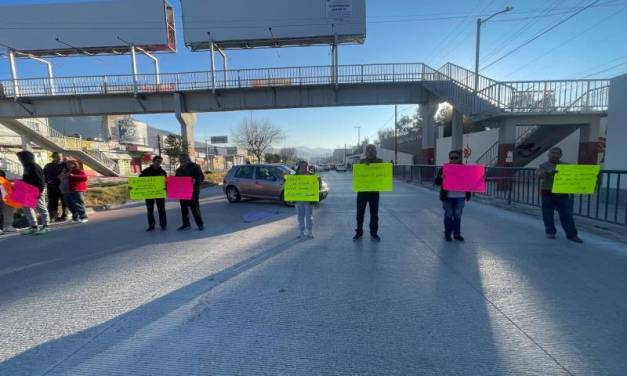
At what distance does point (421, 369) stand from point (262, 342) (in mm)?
1319

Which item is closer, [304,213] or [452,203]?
[452,203]

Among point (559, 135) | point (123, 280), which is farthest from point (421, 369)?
point (559, 135)

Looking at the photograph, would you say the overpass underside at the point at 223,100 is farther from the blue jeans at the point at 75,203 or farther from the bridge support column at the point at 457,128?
the blue jeans at the point at 75,203

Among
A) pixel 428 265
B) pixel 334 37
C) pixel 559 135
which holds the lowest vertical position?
pixel 428 265

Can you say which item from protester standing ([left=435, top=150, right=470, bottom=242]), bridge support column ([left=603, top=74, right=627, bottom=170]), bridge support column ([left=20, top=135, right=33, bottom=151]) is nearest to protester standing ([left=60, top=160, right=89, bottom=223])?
protester standing ([left=435, top=150, right=470, bottom=242])

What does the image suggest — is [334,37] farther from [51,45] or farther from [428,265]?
[51,45]

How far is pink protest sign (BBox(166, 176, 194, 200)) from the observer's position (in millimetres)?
6469

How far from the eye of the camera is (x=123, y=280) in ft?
12.6

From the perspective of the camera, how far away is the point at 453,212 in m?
5.39

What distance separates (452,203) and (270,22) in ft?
73.0

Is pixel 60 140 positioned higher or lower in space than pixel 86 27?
lower

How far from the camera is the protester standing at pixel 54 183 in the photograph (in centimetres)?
759

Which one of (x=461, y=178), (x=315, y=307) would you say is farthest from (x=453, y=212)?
(x=315, y=307)

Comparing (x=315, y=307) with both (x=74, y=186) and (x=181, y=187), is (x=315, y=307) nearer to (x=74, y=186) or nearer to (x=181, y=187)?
(x=181, y=187)
